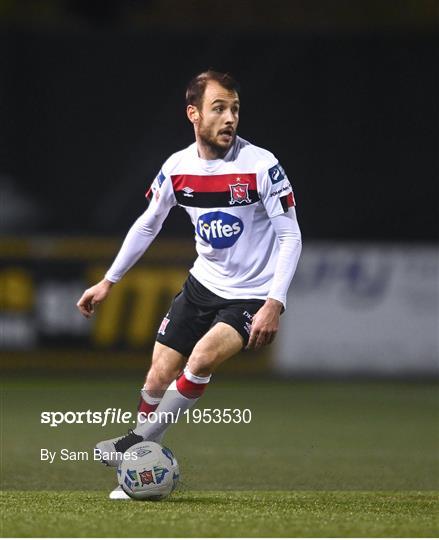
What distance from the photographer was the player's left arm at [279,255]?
6230 mm

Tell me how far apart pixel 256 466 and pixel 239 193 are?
2496 millimetres

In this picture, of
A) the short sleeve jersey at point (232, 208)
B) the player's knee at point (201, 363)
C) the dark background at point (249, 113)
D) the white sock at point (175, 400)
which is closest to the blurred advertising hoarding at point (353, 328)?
the dark background at point (249, 113)

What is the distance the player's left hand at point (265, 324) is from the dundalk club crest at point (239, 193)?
57 cm

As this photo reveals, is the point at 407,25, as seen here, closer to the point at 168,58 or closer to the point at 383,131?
the point at 383,131

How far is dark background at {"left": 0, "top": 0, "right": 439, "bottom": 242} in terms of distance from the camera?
55.1 feet

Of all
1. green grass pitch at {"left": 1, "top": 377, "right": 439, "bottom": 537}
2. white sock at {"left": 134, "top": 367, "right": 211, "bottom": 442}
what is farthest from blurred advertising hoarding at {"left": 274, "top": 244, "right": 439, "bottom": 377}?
white sock at {"left": 134, "top": 367, "right": 211, "bottom": 442}

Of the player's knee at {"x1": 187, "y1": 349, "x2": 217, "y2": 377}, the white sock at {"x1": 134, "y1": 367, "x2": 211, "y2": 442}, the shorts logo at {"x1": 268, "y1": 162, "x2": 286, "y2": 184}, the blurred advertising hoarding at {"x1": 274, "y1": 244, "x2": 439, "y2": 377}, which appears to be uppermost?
the shorts logo at {"x1": 268, "y1": 162, "x2": 286, "y2": 184}

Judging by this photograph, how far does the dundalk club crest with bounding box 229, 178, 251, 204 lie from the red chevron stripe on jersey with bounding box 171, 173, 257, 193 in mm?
18

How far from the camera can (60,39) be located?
1700 cm

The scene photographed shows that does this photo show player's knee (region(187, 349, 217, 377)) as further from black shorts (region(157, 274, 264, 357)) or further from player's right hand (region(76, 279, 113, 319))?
player's right hand (region(76, 279, 113, 319))

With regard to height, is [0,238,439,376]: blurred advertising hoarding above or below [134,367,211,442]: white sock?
below

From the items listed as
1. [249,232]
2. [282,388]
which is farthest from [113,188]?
[249,232]

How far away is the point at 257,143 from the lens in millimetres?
16719

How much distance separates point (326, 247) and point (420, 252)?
44.1 inches
